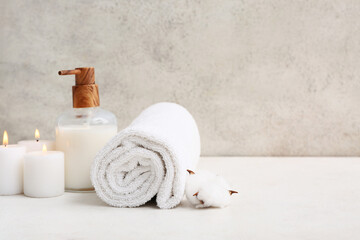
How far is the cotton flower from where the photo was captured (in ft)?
2.31

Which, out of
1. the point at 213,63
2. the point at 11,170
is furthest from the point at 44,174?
the point at 213,63

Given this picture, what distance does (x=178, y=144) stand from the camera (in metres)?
0.75

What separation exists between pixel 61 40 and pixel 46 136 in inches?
10.7

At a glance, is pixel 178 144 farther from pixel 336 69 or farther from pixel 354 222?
pixel 336 69

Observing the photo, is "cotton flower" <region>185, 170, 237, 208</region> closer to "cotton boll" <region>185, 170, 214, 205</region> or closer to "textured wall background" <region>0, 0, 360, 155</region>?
"cotton boll" <region>185, 170, 214, 205</region>

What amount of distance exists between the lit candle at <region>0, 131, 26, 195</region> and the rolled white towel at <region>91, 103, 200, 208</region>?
18 centimetres

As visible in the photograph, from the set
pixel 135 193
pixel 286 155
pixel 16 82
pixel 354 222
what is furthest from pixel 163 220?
pixel 16 82

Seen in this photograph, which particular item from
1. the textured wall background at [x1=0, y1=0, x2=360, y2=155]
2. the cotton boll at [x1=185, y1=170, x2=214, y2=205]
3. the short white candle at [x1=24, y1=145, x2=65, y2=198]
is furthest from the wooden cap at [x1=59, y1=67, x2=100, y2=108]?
the textured wall background at [x1=0, y1=0, x2=360, y2=155]

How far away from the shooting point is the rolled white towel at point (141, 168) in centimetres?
72

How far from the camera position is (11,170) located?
2.75ft

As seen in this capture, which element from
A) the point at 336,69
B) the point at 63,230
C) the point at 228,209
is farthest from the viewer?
the point at 336,69

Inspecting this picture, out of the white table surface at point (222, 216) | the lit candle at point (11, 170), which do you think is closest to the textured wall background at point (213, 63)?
the white table surface at point (222, 216)

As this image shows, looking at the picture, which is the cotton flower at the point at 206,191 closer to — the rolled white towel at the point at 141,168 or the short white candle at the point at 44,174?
the rolled white towel at the point at 141,168

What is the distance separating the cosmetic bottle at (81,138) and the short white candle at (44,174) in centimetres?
3
